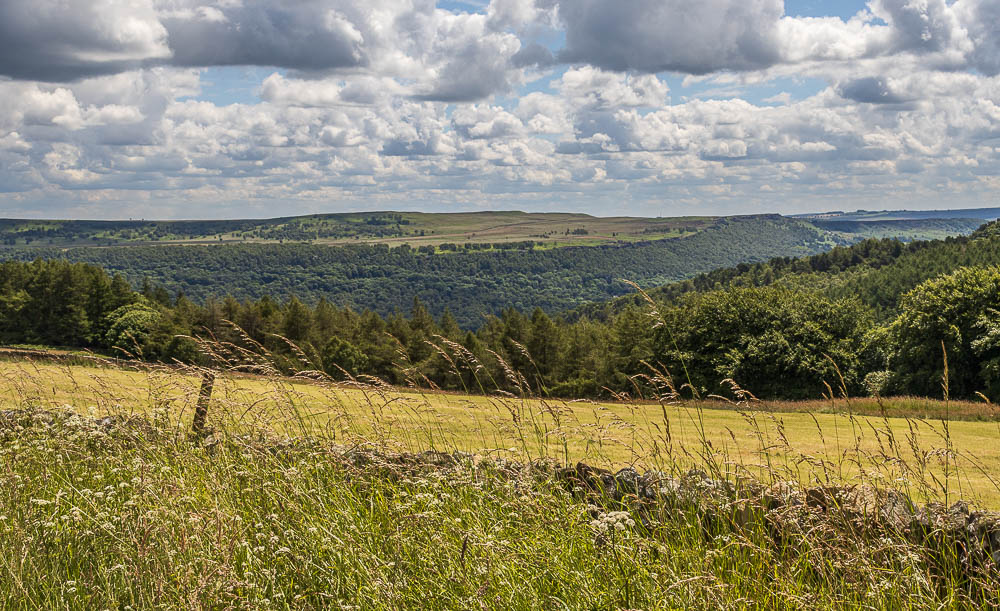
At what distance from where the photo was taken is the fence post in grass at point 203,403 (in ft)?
22.3

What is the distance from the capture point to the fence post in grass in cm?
679

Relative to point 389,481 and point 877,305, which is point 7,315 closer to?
point 389,481

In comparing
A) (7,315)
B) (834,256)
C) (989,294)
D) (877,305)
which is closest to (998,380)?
(989,294)

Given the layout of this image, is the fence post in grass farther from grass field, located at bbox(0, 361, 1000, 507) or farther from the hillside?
the hillside

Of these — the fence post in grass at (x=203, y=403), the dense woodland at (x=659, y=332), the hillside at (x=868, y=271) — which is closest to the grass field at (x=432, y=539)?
the fence post in grass at (x=203, y=403)

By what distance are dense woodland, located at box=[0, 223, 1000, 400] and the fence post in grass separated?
6.49 feet

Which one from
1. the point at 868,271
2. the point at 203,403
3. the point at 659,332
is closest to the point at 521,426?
the point at 203,403

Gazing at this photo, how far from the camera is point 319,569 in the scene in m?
4.40

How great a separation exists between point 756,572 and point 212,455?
15.7 ft

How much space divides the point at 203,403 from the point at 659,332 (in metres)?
48.4

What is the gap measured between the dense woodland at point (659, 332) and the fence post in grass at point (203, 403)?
198 centimetres

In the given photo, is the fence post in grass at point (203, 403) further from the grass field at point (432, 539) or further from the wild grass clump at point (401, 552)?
the wild grass clump at point (401, 552)

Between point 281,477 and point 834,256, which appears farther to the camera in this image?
point 834,256

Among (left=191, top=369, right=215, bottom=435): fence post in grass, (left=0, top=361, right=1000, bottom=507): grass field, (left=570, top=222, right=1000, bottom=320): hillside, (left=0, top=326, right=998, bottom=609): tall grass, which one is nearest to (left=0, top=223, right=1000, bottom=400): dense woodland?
(left=570, top=222, right=1000, bottom=320): hillside
